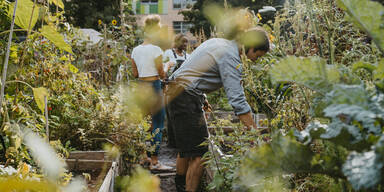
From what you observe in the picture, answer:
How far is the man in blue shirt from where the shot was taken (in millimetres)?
2527

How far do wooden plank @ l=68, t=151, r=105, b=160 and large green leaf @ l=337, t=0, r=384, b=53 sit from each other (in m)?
2.88

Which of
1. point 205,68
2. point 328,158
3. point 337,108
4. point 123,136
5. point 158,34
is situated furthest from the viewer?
point 158,34

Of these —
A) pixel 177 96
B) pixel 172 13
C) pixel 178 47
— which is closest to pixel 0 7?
pixel 177 96

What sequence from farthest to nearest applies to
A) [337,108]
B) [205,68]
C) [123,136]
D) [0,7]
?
[123,136]
[205,68]
[0,7]
[337,108]

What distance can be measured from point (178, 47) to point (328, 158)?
15.8 feet


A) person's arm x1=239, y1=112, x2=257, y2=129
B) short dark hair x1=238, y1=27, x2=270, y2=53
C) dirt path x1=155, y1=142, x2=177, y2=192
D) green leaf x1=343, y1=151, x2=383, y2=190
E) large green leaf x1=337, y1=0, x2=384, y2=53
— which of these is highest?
large green leaf x1=337, y1=0, x2=384, y2=53

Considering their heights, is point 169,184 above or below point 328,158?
below

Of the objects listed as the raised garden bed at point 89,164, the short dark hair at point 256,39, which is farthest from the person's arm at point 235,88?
the raised garden bed at point 89,164

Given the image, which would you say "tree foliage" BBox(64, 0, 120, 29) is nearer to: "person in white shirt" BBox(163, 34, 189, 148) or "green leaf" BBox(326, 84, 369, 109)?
"person in white shirt" BBox(163, 34, 189, 148)

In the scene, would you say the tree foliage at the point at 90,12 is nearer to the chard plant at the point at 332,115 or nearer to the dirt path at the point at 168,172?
the dirt path at the point at 168,172

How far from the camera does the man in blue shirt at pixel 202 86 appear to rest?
2.53 meters

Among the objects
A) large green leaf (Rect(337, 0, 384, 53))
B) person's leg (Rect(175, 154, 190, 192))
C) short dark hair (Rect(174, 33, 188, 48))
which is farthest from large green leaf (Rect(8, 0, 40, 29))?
short dark hair (Rect(174, 33, 188, 48))

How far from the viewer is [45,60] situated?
9.54 ft

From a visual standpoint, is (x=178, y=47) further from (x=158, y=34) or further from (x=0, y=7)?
(x=0, y=7)
